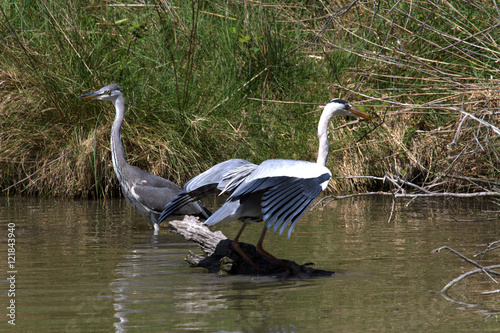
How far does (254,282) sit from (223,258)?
0.40m

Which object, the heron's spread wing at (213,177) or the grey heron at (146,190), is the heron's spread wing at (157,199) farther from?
the heron's spread wing at (213,177)

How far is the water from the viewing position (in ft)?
12.7

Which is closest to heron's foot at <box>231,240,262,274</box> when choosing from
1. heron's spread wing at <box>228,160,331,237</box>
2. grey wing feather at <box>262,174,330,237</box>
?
heron's spread wing at <box>228,160,331,237</box>

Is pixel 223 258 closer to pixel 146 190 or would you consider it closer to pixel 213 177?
pixel 213 177

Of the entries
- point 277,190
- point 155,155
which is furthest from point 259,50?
point 277,190

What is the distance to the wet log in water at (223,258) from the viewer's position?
17.2 ft

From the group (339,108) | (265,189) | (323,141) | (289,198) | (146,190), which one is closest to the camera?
(289,198)

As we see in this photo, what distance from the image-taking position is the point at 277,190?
490 centimetres

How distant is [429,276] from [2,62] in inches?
291

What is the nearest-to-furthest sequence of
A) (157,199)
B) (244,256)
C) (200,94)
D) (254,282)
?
(254,282)
(244,256)
(157,199)
(200,94)

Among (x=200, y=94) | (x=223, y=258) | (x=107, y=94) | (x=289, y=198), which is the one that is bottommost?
(x=223, y=258)

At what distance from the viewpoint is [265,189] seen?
522 cm

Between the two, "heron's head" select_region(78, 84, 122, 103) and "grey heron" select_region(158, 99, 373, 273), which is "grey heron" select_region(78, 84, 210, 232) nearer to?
"heron's head" select_region(78, 84, 122, 103)

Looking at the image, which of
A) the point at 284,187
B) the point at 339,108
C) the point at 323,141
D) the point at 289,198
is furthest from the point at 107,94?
the point at 289,198
